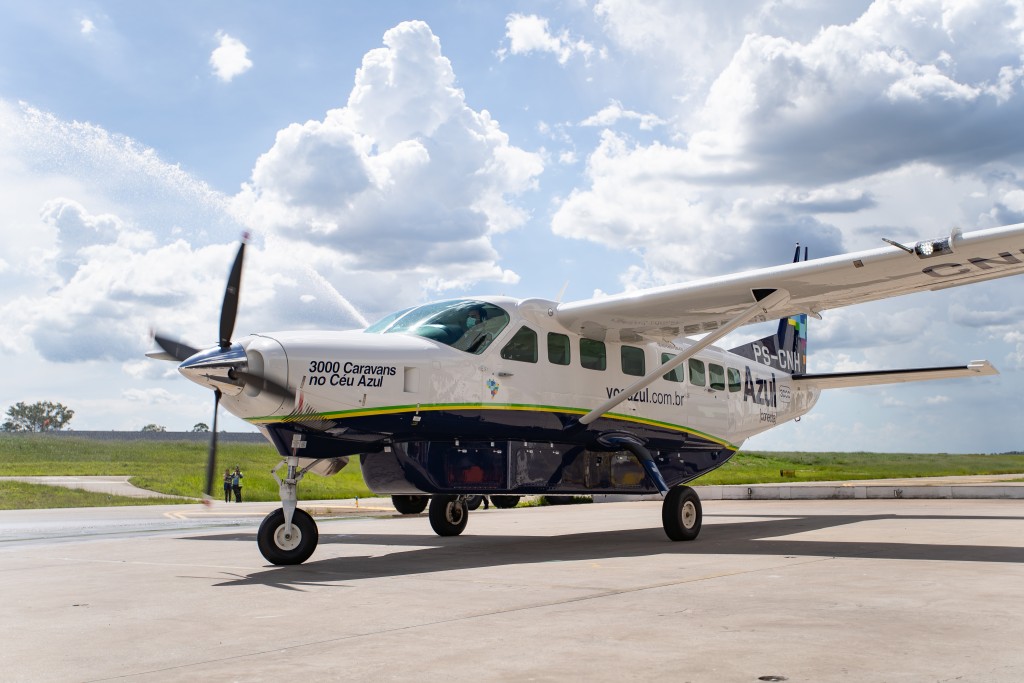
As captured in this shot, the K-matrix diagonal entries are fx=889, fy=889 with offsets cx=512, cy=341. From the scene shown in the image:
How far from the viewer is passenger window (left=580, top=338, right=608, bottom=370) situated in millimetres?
Answer: 14250

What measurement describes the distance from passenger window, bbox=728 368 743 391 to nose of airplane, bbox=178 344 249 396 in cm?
1030

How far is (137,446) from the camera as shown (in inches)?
3022

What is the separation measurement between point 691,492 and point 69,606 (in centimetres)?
883

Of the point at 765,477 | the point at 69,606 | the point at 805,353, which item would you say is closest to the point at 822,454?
the point at 765,477

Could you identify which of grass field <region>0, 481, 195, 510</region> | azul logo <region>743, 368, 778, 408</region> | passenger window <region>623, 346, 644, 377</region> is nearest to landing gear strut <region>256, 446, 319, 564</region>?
passenger window <region>623, 346, 644, 377</region>

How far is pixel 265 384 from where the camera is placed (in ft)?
34.3

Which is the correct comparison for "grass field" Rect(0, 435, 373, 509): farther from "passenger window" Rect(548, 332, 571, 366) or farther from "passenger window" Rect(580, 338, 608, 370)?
"passenger window" Rect(548, 332, 571, 366)

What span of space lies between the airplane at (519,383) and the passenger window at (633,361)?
0.03 metres

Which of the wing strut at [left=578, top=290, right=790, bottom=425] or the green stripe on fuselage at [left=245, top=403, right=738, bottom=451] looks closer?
the green stripe on fuselage at [left=245, top=403, right=738, bottom=451]

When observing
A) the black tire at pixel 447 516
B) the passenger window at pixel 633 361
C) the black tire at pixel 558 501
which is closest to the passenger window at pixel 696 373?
the passenger window at pixel 633 361

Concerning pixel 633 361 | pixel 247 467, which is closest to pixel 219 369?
pixel 633 361

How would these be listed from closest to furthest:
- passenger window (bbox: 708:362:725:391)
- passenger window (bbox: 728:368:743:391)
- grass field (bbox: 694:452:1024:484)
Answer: passenger window (bbox: 708:362:725:391) → passenger window (bbox: 728:368:743:391) → grass field (bbox: 694:452:1024:484)

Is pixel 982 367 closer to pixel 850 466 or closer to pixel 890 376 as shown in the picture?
pixel 890 376

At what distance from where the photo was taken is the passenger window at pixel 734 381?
17.5 metres
